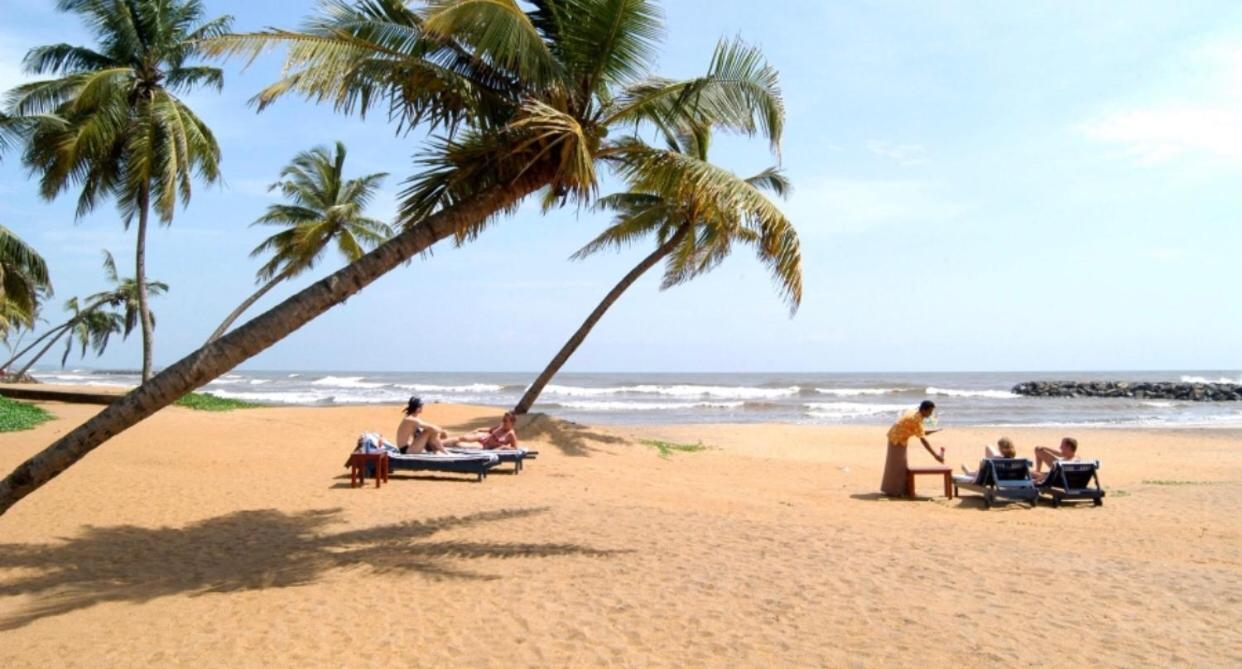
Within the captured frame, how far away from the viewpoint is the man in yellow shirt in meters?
10.5

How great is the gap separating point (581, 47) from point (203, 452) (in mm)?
9064

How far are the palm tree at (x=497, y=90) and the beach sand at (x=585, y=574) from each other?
223cm

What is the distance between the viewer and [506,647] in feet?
15.3

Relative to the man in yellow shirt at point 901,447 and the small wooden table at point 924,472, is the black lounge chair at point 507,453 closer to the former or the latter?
the man in yellow shirt at point 901,447

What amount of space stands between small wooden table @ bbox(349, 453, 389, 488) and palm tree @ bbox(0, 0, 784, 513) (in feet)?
12.5

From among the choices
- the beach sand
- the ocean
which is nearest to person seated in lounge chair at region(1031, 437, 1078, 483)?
the beach sand

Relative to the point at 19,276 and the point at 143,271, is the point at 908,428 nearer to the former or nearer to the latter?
the point at 143,271

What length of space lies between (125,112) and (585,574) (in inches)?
709

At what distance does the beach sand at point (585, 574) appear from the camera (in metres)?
4.64

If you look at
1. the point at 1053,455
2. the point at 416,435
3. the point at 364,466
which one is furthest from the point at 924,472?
the point at 364,466

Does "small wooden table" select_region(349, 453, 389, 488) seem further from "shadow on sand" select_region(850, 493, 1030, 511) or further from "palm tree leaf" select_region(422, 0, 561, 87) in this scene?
"shadow on sand" select_region(850, 493, 1030, 511)

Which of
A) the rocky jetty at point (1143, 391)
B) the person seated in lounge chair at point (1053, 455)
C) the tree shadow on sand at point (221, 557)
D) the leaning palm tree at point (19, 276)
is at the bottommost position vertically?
the tree shadow on sand at point (221, 557)

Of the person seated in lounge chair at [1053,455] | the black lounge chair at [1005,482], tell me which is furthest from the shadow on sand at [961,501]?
the person seated in lounge chair at [1053,455]

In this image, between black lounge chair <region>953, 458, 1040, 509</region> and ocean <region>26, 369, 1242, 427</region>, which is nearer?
black lounge chair <region>953, 458, 1040, 509</region>
